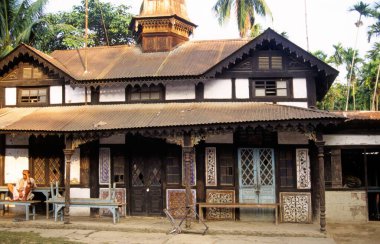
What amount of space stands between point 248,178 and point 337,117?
4.04 m

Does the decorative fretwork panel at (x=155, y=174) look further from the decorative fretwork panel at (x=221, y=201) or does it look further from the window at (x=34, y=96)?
the window at (x=34, y=96)

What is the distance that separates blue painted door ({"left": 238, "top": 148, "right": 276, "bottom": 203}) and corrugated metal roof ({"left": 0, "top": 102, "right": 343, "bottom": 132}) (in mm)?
1741

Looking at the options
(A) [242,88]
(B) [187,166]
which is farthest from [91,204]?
(A) [242,88]

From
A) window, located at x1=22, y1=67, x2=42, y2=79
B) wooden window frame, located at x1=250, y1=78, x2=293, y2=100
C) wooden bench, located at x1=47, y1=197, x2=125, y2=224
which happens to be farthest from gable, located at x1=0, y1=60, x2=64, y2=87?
wooden window frame, located at x1=250, y1=78, x2=293, y2=100

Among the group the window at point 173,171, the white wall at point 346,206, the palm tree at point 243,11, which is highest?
the palm tree at point 243,11

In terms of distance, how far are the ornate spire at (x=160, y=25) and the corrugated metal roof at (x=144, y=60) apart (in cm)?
52

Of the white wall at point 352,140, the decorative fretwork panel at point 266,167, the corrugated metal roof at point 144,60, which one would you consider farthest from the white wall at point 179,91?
the white wall at point 352,140

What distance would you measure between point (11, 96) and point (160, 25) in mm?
7213

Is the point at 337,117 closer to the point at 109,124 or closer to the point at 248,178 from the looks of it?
the point at 248,178

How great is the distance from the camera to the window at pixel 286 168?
46.7ft

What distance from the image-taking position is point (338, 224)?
14.4 m

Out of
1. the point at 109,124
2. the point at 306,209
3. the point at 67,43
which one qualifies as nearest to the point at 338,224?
the point at 306,209

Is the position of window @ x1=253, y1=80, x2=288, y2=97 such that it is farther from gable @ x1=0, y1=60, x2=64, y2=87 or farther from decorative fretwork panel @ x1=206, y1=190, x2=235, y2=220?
gable @ x1=0, y1=60, x2=64, y2=87

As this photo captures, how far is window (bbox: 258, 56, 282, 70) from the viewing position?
1492cm
